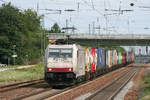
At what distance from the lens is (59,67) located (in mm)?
22484

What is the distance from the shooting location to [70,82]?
2253cm

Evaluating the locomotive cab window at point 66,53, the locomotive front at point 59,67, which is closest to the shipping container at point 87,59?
the locomotive cab window at point 66,53

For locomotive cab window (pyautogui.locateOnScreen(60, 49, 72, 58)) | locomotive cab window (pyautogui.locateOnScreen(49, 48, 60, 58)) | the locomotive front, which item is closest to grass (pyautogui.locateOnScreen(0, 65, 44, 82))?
locomotive cab window (pyautogui.locateOnScreen(49, 48, 60, 58))

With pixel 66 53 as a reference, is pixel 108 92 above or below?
below

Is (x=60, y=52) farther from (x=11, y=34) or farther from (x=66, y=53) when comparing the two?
(x=11, y=34)

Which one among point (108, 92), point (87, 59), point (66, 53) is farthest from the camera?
point (87, 59)

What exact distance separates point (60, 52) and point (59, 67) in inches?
50.6

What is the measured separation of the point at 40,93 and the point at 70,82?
3.45m

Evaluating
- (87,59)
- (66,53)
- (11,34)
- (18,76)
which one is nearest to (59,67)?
(66,53)

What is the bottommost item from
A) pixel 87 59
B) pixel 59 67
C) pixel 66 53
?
pixel 59 67

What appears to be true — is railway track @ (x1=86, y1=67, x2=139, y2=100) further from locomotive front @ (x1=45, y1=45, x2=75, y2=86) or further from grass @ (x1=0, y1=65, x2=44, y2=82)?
grass @ (x1=0, y1=65, x2=44, y2=82)

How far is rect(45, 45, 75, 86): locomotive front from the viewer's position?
22.3 metres

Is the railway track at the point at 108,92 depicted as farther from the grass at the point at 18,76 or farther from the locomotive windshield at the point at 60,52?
the grass at the point at 18,76

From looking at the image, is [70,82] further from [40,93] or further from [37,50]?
[37,50]
